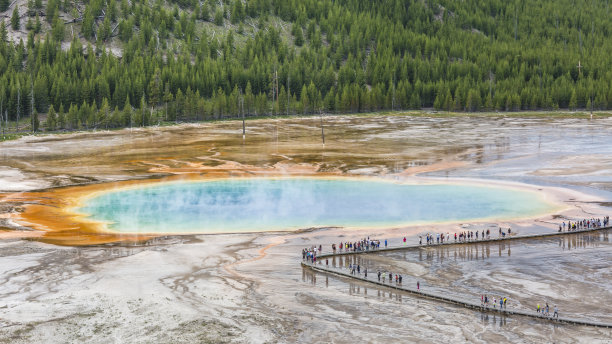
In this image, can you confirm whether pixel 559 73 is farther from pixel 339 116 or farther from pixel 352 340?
pixel 352 340

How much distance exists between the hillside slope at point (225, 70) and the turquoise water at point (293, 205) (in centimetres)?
6996

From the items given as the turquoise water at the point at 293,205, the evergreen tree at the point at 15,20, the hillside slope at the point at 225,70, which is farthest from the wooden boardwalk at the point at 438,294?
the evergreen tree at the point at 15,20

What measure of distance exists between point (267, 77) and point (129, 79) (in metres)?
35.1

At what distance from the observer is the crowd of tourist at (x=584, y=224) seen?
4972 cm

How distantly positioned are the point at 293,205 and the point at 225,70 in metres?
107

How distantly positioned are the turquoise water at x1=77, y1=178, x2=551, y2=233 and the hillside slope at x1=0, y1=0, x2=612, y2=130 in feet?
230

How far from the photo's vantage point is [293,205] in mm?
60000

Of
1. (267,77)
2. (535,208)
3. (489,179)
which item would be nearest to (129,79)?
(267,77)

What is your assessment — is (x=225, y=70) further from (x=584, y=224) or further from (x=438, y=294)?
(x=438, y=294)

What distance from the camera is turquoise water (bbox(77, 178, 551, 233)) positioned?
53.5m

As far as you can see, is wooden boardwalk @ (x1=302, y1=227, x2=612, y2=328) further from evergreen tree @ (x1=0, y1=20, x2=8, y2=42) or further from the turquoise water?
evergreen tree @ (x1=0, y1=20, x2=8, y2=42)

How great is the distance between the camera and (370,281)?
39.0m

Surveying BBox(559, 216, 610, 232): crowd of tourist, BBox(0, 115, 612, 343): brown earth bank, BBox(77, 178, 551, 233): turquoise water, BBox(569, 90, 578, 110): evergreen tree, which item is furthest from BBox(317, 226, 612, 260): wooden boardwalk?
BBox(569, 90, 578, 110): evergreen tree

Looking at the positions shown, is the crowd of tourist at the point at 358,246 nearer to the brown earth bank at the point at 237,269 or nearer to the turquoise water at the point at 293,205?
the brown earth bank at the point at 237,269
